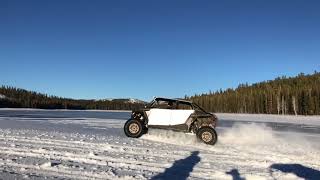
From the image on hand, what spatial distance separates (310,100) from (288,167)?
8932 centimetres

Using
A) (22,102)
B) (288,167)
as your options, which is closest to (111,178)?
(288,167)

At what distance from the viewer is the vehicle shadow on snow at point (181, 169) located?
28.9 ft

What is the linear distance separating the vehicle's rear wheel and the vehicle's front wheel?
227cm

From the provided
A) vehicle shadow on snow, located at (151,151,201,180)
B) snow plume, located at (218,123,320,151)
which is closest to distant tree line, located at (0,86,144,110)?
snow plume, located at (218,123,320,151)

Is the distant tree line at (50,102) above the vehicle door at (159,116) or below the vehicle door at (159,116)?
above

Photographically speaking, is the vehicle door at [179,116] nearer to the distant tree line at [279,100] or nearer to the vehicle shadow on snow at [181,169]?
the vehicle shadow on snow at [181,169]

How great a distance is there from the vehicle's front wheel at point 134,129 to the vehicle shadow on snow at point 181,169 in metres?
5.11

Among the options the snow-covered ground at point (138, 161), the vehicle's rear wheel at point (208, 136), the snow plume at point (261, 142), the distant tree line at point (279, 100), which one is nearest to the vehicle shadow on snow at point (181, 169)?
the snow-covered ground at point (138, 161)

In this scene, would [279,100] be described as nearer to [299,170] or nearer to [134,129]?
[134,129]

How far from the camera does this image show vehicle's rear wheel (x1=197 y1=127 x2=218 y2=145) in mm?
16156

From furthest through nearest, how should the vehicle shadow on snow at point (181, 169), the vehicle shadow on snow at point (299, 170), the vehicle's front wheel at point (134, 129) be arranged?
the vehicle's front wheel at point (134, 129)
the vehicle shadow on snow at point (299, 170)
the vehicle shadow on snow at point (181, 169)

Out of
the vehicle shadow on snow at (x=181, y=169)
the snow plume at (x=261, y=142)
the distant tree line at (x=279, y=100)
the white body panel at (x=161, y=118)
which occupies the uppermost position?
the distant tree line at (x=279, y=100)

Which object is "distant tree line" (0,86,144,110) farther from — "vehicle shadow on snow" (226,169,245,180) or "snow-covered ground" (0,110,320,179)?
"vehicle shadow on snow" (226,169,245,180)

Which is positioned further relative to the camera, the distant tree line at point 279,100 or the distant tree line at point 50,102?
the distant tree line at point 50,102
